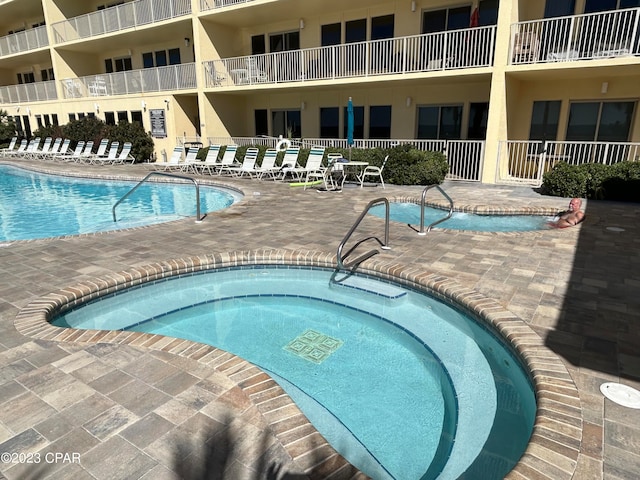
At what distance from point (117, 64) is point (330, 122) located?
14521 millimetres

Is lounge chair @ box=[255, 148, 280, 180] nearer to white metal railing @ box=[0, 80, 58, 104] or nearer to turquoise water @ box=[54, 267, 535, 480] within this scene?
turquoise water @ box=[54, 267, 535, 480]

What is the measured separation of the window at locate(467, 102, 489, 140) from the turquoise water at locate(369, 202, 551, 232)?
604 centimetres

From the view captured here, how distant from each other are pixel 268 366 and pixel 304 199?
6816 millimetres

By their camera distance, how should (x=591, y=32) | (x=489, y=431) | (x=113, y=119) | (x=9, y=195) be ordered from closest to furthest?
(x=489, y=431)
(x=591, y=32)
(x=9, y=195)
(x=113, y=119)

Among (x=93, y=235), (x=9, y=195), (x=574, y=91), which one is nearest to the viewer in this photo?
(x=93, y=235)

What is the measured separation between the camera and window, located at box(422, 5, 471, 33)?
1325 centimetres

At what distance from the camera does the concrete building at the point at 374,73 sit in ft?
37.1

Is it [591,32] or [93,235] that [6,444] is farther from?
[591,32]

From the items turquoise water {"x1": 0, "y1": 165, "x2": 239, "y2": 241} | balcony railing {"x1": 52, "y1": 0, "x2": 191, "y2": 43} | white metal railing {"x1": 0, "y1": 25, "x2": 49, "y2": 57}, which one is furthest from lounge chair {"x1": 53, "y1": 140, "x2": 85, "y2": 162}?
white metal railing {"x1": 0, "y1": 25, "x2": 49, "y2": 57}

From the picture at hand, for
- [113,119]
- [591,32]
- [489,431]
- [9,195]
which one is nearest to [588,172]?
[591,32]

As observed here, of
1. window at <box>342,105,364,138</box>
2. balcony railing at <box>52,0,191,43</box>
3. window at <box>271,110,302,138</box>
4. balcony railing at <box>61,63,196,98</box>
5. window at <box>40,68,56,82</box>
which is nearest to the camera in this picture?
window at <box>342,105,364,138</box>

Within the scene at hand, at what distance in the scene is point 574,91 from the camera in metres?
12.1

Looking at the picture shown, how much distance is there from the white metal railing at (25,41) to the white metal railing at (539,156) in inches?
972

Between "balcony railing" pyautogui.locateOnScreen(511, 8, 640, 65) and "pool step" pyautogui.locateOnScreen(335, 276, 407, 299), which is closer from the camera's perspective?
"pool step" pyautogui.locateOnScreen(335, 276, 407, 299)
